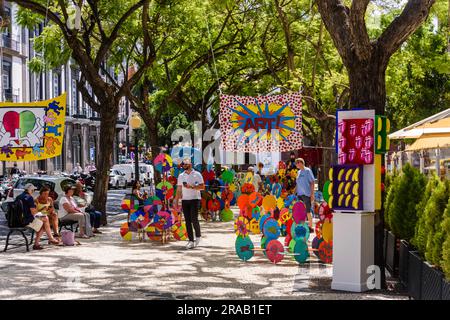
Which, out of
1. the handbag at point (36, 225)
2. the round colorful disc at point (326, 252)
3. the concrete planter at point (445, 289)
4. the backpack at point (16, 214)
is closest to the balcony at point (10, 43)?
the handbag at point (36, 225)

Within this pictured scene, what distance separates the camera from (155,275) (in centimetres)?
1146

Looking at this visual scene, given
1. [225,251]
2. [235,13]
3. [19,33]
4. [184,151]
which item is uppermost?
[19,33]

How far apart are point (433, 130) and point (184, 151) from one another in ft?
36.6

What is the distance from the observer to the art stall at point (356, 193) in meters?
10.1

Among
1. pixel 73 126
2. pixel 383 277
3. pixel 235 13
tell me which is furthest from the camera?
pixel 73 126

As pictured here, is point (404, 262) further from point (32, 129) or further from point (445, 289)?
point (32, 129)

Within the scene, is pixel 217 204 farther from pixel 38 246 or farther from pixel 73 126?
pixel 73 126

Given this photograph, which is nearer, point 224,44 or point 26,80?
point 224,44

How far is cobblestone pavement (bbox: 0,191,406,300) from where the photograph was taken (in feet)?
32.1

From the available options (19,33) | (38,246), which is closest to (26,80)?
(19,33)

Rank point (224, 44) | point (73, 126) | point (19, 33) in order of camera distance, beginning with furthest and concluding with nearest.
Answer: point (73, 126) → point (19, 33) → point (224, 44)

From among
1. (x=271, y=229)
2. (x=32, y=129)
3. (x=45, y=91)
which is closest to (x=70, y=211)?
(x=32, y=129)

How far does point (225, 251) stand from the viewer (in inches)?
581

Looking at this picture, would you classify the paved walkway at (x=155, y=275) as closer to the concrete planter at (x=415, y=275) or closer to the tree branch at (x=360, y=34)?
the concrete planter at (x=415, y=275)
